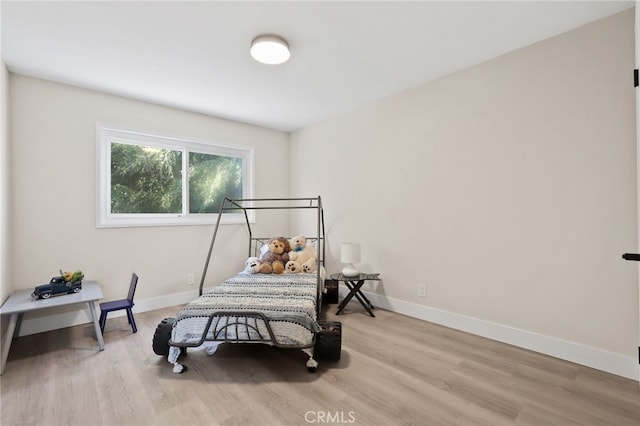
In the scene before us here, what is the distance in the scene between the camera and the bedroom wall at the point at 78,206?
8.48 feet

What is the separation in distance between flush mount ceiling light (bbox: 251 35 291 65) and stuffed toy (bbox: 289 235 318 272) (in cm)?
207

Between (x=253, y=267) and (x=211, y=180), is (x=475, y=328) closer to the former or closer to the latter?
(x=253, y=267)

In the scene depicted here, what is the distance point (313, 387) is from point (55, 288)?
223 cm

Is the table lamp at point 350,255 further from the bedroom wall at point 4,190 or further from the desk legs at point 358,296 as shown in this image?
the bedroom wall at point 4,190

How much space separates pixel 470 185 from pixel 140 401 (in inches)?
113

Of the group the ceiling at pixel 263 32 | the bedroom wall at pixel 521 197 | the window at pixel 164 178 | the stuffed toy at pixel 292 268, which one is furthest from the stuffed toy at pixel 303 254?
the ceiling at pixel 263 32

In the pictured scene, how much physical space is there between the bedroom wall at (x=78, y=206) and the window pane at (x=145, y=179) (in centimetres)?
24

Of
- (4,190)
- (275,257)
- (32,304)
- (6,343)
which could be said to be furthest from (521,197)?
(4,190)

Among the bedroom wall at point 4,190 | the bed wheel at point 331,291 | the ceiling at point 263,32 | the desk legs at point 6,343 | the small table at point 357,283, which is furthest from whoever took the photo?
the bed wheel at point 331,291

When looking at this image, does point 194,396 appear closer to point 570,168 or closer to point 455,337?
point 455,337

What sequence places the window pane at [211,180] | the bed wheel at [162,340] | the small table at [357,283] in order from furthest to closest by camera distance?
the window pane at [211,180]
the small table at [357,283]
the bed wheel at [162,340]

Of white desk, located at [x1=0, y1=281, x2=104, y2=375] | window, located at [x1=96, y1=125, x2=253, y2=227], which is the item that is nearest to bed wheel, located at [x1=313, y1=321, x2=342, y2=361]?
white desk, located at [x1=0, y1=281, x2=104, y2=375]

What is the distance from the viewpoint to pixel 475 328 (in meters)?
2.54

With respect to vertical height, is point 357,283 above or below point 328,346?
above
